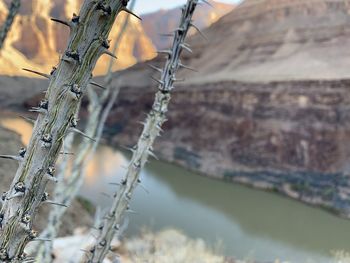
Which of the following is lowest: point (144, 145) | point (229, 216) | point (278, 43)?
point (229, 216)

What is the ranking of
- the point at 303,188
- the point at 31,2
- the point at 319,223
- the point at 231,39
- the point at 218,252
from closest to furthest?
the point at 218,252 < the point at 319,223 < the point at 303,188 < the point at 231,39 < the point at 31,2

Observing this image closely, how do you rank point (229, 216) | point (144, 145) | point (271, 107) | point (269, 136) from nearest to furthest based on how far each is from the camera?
point (144, 145), point (229, 216), point (269, 136), point (271, 107)

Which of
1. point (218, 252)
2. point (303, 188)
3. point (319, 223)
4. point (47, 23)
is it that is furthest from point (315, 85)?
point (47, 23)

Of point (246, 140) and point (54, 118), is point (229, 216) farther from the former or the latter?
point (54, 118)

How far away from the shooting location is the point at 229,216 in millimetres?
11719

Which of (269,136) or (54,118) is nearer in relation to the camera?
(54,118)

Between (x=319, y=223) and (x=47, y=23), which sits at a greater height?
(x=47, y=23)

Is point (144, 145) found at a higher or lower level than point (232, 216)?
higher

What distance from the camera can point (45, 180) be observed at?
941 mm

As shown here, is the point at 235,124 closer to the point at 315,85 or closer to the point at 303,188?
the point at 315,85

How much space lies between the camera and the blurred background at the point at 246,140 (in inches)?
374

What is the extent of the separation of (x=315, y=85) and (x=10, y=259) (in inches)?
698

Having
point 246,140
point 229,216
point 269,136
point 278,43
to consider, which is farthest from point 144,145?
point 278,43

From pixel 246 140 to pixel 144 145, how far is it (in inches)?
679
